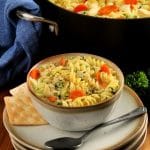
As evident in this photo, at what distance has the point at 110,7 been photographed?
4.36ft

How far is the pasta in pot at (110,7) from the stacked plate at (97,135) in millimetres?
359

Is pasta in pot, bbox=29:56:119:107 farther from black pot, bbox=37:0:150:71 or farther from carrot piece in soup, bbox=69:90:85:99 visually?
black pot, bbox=37:0:150:71

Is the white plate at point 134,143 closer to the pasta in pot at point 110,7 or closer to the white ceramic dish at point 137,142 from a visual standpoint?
the white ceramic dish at point 137,142

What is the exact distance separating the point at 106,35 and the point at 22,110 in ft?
1.01

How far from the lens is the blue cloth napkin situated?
1.30 metres

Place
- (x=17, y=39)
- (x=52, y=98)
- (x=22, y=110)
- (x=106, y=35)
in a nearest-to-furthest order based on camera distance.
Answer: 1. (x=52, y=98)
2. (x=22, y=110)
3. (x=106, y=35)
4. (x=17, y=39)

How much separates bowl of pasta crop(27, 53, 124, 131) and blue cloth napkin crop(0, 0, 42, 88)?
0.83 ft

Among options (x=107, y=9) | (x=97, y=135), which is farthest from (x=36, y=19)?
(x=97, y=135)

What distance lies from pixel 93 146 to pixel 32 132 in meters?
0.14

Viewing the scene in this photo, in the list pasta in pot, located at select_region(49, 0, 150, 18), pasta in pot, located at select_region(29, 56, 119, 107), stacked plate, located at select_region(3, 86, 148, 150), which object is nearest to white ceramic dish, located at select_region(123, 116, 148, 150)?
stacked plate, located at select_region(3, 86, 148, 150)

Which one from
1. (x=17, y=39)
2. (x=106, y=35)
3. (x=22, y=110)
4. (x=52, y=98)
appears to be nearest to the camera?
(x=52, y=98)

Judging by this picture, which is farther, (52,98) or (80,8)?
(80,8)

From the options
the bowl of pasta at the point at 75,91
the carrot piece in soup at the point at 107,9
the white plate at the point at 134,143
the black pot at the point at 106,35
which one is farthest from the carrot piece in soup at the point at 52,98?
the carrot piece in soup at the point at 107,9

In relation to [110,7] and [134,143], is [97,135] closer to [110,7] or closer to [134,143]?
[134,143]
